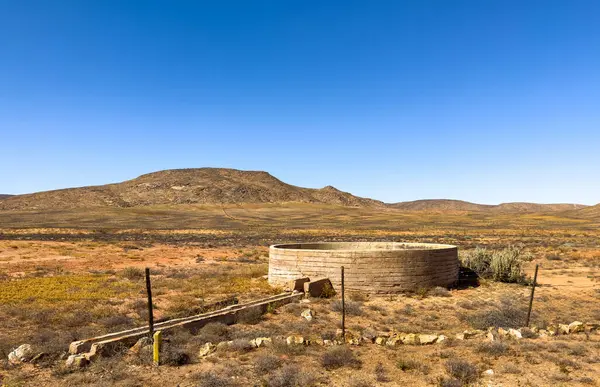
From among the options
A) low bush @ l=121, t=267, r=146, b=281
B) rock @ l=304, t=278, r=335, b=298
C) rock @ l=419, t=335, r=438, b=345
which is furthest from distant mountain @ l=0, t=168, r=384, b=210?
rock @ l=419, t=335, r=438, b=345

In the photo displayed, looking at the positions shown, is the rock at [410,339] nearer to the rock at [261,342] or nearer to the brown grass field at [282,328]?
the brown grass field at [282,328]

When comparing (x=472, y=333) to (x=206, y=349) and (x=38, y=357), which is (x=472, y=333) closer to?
(x=206, y=349)

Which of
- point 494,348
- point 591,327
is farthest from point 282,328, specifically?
point 591,327

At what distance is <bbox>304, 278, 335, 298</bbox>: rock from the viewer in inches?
633

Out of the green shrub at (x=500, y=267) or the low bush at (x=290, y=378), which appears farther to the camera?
the green shrub at (x=500, y=267)

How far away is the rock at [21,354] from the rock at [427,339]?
29.9 ft

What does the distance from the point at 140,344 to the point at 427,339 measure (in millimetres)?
7009

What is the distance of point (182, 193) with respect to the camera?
140375 mm

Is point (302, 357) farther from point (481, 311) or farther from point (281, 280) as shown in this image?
point (281, 280)

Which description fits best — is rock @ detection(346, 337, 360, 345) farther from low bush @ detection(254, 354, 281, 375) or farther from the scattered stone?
the scattered stone

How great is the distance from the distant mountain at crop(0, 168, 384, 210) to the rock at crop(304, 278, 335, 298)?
121 m

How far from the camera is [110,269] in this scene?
79.0 ft

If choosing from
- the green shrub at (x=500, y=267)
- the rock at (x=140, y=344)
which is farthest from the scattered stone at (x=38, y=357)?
the green shrub at (x=500, y=267)

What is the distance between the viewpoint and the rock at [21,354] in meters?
9.02
